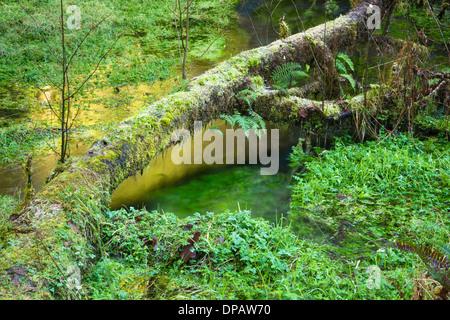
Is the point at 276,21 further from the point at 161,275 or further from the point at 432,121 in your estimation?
the point at 161,275

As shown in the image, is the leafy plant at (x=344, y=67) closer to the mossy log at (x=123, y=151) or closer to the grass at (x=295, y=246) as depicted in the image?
the mossy log at (x=123, y=151)

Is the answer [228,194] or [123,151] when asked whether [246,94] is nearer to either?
[228,194]

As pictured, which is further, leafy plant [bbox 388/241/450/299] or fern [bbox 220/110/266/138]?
fern [bbox 220/110/266/138]

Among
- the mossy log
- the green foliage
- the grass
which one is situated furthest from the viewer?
the green foliage

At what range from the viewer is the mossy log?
2.96m

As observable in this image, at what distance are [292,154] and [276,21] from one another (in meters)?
6.92

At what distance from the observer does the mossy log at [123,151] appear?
116 inches

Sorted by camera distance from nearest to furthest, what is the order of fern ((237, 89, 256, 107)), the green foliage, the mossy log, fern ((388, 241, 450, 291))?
fern ((388, 241, 450, 291))
the mossy log
the green foliage
fern ((237, 89, 256, 107))

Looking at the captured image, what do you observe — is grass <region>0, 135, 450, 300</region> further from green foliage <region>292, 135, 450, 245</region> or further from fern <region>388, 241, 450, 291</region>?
fern <region>388, 241, 450, 291</region>

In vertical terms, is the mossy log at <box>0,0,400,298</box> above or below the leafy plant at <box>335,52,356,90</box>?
below

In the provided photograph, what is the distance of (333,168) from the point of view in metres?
5.57

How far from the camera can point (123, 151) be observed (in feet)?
14.6

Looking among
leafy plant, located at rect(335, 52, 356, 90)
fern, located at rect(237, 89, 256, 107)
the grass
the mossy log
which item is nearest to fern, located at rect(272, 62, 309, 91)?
the mossy log
